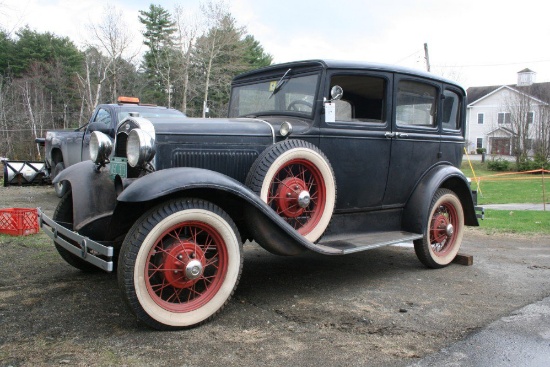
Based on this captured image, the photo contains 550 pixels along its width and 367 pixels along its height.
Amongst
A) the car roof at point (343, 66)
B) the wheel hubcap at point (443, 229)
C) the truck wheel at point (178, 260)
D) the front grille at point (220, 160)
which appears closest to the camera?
the truck wheel at point (178, 260)

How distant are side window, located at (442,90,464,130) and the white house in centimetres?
3447

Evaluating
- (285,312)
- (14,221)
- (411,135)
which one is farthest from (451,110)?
(14,221)

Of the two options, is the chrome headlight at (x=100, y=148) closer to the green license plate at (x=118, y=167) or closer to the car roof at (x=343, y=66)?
the green license plate at (x=118, y=167)

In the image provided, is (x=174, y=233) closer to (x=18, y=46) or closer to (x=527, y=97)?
(x=18, y=46)

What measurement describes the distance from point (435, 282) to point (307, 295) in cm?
139

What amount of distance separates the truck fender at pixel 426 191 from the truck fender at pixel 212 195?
158cm

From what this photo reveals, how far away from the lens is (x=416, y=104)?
4910 millimetres

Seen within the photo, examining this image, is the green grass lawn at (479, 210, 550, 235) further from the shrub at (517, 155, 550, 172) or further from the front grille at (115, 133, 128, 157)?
the shrub at (517, 155, 550, 172)

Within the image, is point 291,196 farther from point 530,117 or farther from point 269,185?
point 530,117

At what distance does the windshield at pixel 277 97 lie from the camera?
167 inches

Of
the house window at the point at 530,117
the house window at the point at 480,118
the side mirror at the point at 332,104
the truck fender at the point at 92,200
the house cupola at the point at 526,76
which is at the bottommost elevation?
the truck fender at the point at 92,200

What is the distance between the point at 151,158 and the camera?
330cm

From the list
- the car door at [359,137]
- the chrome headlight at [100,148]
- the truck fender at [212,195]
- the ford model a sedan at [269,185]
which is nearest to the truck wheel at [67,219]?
the ford model a sedan at [269,185]

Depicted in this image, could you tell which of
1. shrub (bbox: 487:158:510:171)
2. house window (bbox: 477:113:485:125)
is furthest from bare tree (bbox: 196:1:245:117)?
house window (bbox: 477:113:485:125)
